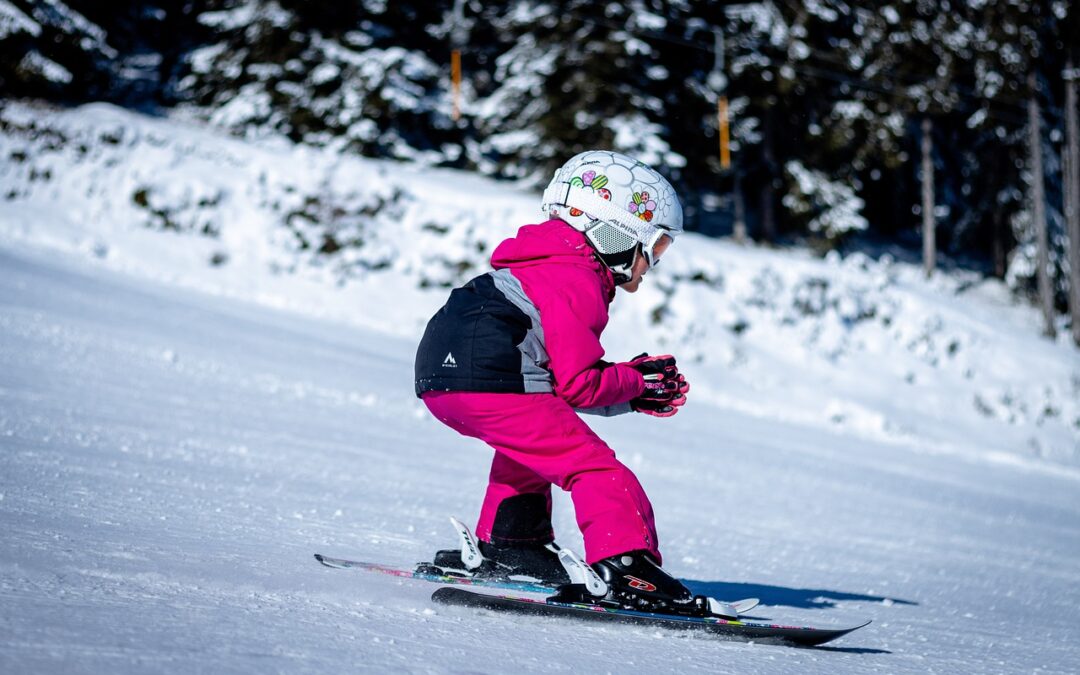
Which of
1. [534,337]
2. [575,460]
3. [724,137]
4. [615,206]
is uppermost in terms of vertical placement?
[724,137]

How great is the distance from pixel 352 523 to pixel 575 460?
4.83ft

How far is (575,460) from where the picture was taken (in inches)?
111

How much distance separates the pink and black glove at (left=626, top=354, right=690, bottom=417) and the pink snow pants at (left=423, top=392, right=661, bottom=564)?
28 cm

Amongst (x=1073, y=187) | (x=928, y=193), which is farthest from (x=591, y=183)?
(x=928, y=193)

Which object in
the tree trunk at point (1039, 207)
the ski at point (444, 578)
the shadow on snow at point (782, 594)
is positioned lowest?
the shadow on snow at point (782, 594)

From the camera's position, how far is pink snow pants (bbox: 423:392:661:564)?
9.13ft

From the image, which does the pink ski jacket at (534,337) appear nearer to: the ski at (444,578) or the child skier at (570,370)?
the child skier at (570,370)

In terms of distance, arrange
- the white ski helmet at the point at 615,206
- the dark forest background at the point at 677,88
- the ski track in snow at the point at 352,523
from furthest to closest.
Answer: the dark forest background at the point at 677,88 → the white ski helmet at the point at 615,206 → the ski track in snow at the point at 352,523

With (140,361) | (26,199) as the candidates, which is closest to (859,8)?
(26,199)

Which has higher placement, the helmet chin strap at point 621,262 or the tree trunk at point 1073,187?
Answer: the tree trunk at point 1073,187

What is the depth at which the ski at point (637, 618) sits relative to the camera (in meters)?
2.71

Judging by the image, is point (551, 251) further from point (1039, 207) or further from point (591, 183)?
point (1039, 207)

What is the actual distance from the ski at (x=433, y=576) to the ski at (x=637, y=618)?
0.19ft

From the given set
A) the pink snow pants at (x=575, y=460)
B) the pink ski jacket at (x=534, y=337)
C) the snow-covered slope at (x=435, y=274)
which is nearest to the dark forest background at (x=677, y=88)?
the snow-covered slope at (x=435, y=274)
